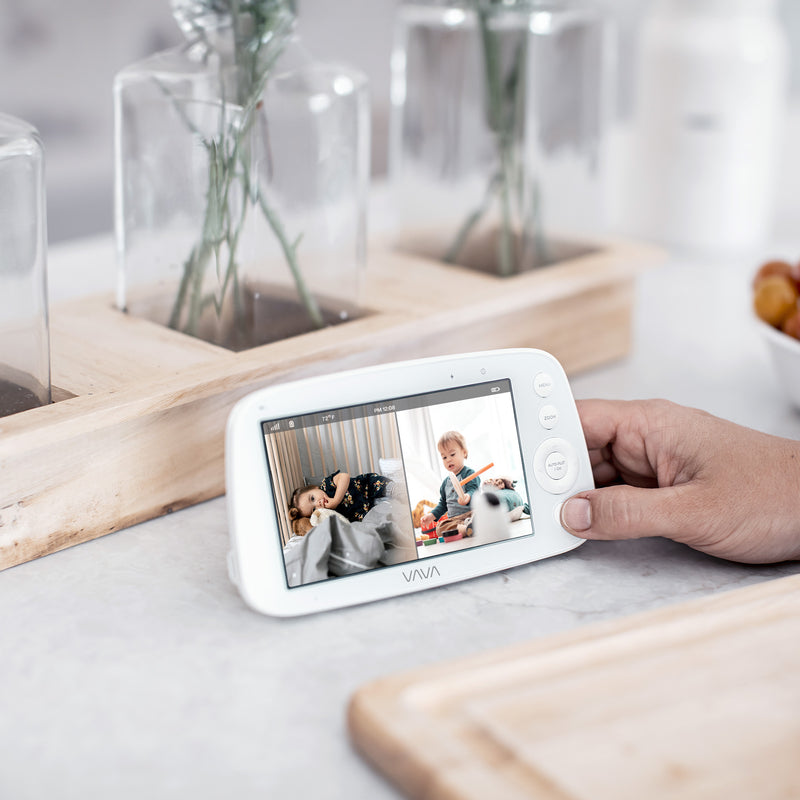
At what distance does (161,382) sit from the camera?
2.06ft

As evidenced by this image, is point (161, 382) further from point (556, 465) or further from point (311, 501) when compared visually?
point (556, 465)

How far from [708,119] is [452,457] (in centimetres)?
85

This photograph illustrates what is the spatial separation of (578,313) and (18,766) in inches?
24.3

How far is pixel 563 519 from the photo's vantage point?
602 mm

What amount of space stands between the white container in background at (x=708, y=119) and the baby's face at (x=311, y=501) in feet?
2.94

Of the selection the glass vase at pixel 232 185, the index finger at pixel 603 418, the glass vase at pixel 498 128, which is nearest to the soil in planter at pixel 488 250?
the glass vase at pixel 498 128

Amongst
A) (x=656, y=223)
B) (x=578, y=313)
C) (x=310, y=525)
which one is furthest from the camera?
(x=656, y=223)

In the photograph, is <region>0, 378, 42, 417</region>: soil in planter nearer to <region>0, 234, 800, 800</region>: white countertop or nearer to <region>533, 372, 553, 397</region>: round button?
<region>0, 234, 800, 800</region>: white countertop

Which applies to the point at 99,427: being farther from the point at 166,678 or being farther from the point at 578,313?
the point at 578,313

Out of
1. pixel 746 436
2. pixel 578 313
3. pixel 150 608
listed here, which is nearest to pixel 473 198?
pixel 578 313

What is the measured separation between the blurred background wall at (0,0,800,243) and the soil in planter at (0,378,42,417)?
45 cm

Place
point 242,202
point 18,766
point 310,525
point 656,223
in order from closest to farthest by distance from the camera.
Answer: point 18,766 → point 310,525 → point 242,202 → point 656,223

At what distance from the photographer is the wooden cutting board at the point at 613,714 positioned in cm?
41

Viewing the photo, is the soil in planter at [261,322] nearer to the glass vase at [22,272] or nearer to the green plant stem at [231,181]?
the green plant stem at [231,181]
